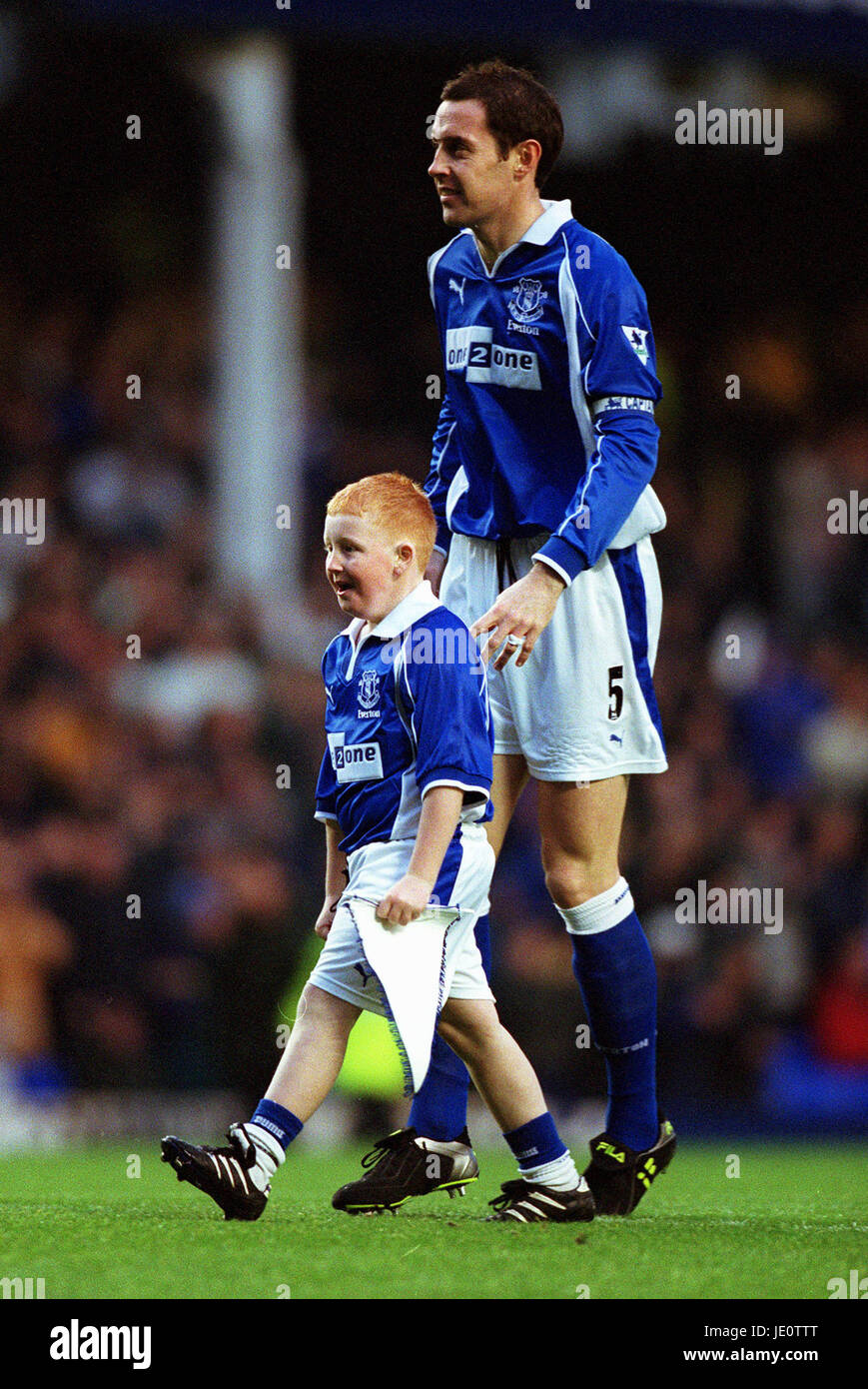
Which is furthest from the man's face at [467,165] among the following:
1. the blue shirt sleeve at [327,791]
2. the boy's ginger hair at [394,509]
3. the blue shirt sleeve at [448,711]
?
the blue shirt sleeve at [327,791]

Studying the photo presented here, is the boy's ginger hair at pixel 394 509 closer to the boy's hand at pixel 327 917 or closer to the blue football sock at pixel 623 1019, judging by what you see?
the boy's hand at pixel 327 917

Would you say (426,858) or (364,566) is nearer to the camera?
(426,858)

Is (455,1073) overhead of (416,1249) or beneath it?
overhead

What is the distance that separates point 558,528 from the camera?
3.95m

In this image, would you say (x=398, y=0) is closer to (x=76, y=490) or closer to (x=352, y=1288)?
(x=76, y=490)

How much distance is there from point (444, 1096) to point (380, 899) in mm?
694

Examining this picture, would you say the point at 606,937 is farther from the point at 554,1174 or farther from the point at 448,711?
the point at 448,711

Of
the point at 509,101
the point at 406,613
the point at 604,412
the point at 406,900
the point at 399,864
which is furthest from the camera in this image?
the point at 509,101

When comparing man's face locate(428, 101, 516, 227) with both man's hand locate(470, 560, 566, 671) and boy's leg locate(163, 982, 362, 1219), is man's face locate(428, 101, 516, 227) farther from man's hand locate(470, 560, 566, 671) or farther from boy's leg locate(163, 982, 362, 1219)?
boy's leg locate(163, 982, 362, 1219)

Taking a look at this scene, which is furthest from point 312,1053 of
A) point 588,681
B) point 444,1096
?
point 588,681

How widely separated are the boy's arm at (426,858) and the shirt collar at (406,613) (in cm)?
34

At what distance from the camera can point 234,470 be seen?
10.2 meters

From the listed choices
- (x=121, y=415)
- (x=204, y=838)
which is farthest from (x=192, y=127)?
(x=204, y=838)

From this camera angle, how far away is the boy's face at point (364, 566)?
3736mm
